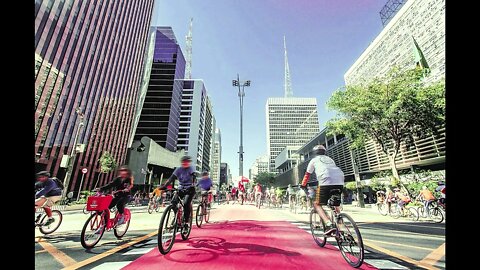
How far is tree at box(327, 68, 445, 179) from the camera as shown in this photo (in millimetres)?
14516

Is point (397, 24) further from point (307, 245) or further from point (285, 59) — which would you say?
point (285, 59)

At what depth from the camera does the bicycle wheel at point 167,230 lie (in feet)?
12.4

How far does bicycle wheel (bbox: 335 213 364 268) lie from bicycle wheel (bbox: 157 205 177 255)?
2.93 metres

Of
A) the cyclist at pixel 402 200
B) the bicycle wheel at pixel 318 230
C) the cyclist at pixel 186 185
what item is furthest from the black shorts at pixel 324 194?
the cyclist at pixel 402 200

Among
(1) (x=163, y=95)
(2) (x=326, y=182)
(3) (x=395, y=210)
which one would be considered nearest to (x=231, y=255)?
(2) (x=326, y=182)

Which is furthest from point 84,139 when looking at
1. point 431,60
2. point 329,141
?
point 431,60

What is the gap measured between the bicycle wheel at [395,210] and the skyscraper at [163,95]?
2701 inches

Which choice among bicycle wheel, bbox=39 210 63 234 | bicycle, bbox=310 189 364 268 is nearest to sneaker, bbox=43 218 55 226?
bicycle wheel, bbox=39 210 63 234

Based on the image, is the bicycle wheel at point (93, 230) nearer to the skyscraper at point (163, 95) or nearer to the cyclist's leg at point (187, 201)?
the cyclist's leg at point (187, 201)

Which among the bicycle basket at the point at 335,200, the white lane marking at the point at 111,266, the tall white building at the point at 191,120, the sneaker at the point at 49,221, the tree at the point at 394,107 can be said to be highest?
the tall white building at the point at 191,120

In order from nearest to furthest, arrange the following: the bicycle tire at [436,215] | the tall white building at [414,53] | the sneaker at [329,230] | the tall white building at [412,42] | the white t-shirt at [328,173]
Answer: the sneaker at [329,230] < the white t-shirt at [328,173] < the bicycle tire at [436,215] < the tall white building at [414,53] < the tall white building at [412,42]

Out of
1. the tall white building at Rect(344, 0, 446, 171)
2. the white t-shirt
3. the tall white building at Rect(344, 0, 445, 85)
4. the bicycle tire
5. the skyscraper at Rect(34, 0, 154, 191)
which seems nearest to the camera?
the white t-shirt

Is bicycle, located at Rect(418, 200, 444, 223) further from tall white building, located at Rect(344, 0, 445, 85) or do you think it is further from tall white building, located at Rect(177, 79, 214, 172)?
tall white building, located at Rect(177, 79, 214, 172)

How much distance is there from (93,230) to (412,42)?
104 ft
